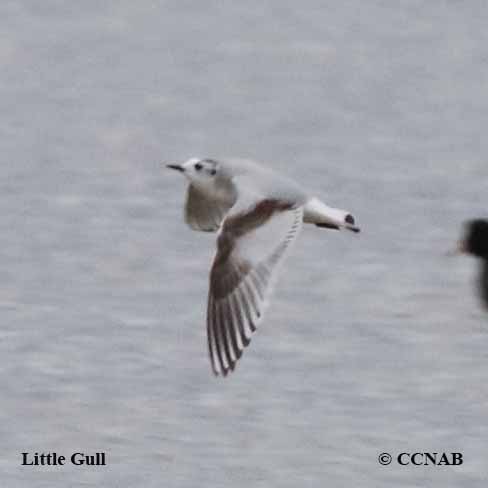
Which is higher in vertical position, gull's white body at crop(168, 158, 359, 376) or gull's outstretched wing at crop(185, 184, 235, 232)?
gull's outstretched wing at crop(185, 184, 235, 232)

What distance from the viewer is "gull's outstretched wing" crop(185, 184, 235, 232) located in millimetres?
7434

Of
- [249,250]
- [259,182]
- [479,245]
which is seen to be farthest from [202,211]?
[479,245]

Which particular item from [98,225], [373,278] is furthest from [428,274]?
[98,225]

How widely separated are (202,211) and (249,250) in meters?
0.76

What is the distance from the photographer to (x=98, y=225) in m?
9.12

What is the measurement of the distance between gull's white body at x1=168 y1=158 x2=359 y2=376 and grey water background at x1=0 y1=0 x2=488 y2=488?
36 centimetres

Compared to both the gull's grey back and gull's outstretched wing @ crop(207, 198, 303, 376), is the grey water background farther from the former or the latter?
the gull's grey back

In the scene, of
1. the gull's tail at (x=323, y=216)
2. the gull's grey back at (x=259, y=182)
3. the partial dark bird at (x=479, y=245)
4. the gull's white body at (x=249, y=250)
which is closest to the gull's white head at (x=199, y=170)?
the gull's grey back at (x=259, y=182)

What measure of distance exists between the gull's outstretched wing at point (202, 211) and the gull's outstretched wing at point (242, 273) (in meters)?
0.59

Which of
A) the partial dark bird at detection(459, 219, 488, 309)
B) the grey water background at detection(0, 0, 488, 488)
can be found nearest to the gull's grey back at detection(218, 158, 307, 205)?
the grey water background at detection(0, 0, 488, 488)

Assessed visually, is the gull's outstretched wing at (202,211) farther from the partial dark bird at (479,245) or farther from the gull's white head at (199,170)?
the partial dark bird at (479,245)

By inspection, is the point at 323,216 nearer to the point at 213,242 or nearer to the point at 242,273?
the point at 242,273

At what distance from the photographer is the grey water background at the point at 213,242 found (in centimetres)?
700

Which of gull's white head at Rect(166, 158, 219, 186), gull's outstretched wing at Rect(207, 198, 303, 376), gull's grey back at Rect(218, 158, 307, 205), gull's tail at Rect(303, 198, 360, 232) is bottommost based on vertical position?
gull's outstretched wing at Rect(207, 198, 303, 376)
